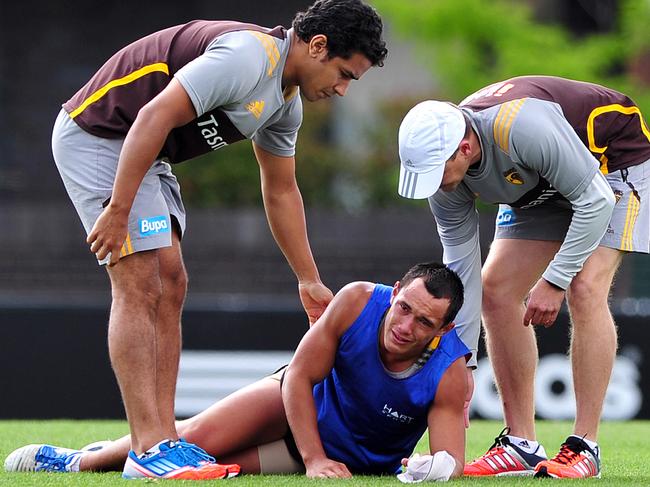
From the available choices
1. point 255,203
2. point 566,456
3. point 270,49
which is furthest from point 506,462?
point 255,203

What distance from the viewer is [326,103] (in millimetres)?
17750

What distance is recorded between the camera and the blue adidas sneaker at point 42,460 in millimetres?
5117

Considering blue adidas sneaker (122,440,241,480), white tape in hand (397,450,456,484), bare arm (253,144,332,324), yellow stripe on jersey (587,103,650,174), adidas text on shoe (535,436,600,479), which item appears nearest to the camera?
white tape in hand (397,450,456,484)

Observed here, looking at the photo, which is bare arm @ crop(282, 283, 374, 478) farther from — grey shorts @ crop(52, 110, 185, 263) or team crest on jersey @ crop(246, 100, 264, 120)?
team crest on jersey @ crop(246, 100, 264, 120)

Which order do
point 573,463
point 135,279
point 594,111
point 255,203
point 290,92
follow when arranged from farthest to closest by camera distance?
point 255,203 → point 594,111 → point 290,92 → point 573,463 → point 135,279

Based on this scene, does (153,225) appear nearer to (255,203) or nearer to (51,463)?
(51,463)

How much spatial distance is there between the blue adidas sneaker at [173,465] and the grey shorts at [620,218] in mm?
1816

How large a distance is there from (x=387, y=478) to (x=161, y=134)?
160cm

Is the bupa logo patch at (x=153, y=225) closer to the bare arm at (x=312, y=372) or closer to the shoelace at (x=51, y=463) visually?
the bare arm at (x=312, y=372)

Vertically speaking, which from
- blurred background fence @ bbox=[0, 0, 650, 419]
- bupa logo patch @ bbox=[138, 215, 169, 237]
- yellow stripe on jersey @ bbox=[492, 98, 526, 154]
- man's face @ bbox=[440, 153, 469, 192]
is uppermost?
yellow stripe on jersey @ bbox=[492, 98, 526, 154]

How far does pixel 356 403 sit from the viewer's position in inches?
195

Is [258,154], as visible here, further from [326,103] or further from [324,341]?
[326,103]

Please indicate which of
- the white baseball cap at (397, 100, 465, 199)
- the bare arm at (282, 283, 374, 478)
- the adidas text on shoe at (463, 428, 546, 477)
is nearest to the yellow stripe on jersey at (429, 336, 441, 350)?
the bare arm at (282, 283, 374, 478)

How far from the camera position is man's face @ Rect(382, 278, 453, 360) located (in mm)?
4684
